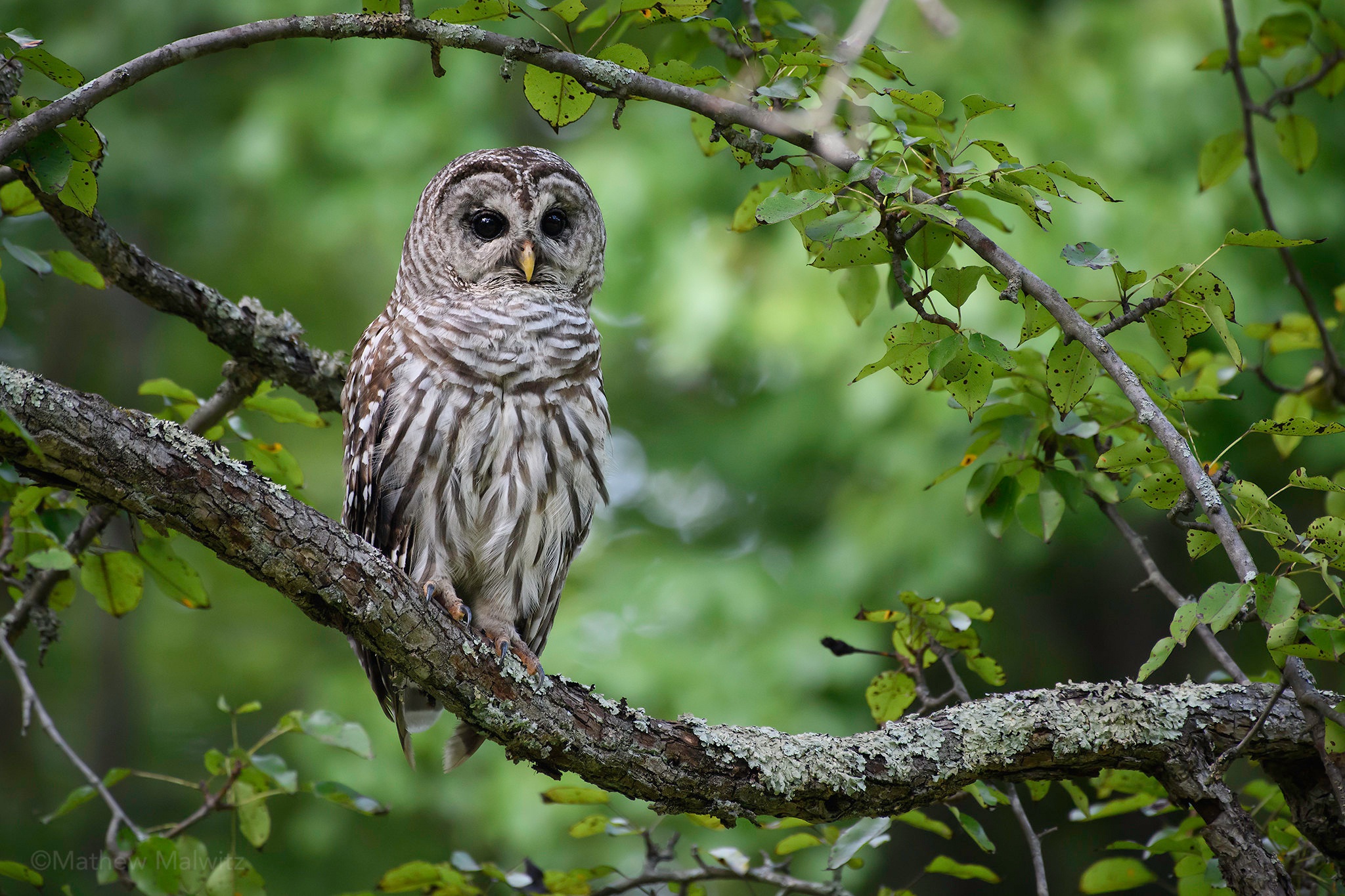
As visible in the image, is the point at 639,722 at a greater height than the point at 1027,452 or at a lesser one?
lesser

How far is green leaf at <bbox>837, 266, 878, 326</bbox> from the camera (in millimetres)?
2391

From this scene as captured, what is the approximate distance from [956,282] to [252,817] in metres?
2.00

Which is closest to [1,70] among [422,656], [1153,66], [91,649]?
[422,656]

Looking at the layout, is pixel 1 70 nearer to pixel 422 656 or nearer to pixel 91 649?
pixel 422 656

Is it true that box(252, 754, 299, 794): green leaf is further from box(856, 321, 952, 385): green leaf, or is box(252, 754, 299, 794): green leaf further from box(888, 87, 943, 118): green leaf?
box(888, 87, 943, 118): green leaf

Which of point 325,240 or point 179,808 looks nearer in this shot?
point 325,240

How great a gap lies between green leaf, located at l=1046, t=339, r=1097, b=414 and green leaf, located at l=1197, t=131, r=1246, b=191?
570 millimetres

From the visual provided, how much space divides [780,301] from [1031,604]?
3.03 m

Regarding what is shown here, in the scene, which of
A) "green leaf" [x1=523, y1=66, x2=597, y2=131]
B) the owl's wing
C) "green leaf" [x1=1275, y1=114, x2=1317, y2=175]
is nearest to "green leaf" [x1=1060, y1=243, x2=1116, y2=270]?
"green leaf" [x1=1275, y1=114, x2=1317, y2=175]

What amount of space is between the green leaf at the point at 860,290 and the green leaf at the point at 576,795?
1203 millimetres

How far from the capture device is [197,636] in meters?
7.62

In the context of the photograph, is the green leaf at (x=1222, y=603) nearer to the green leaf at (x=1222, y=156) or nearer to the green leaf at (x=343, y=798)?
the green leaf at (x=1222, y=156)

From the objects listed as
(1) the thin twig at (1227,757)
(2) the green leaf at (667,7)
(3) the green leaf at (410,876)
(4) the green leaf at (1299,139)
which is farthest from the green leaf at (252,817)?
(4) the green leaf at (1299,139)

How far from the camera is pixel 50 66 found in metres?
1.75
